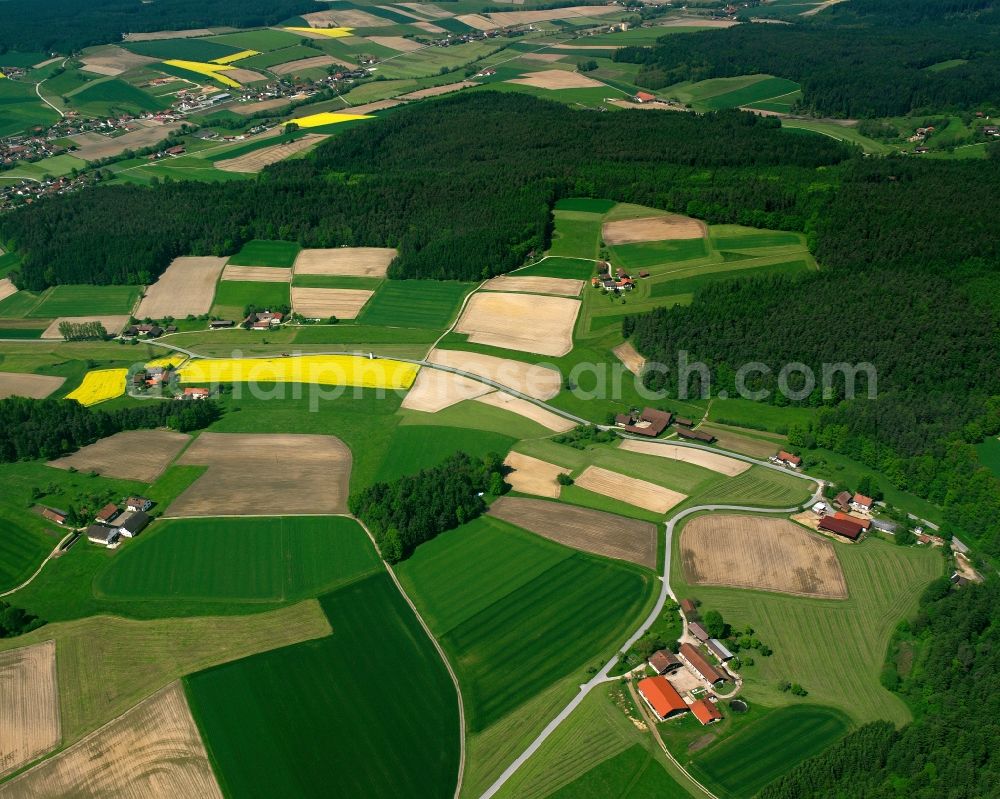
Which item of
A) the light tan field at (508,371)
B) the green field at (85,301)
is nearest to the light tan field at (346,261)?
the green field at (85,301)

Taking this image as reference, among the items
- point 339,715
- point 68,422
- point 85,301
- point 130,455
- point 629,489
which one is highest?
point 85,301


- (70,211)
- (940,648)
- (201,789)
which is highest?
(70,211)

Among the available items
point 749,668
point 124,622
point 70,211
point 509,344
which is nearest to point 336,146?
point 70,211

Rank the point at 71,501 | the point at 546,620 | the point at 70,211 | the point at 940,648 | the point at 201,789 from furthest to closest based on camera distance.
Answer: the point at 70,211 < the point at 71,501 < the point at 546,620 < the point at 940,648 < the point at 201,789

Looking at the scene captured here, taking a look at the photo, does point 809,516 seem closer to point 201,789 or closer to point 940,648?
point 940,648

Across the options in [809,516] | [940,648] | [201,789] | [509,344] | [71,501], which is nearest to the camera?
[201,789]

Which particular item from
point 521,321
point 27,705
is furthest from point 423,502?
point 521,321

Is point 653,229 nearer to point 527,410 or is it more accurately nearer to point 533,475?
point 527,410
